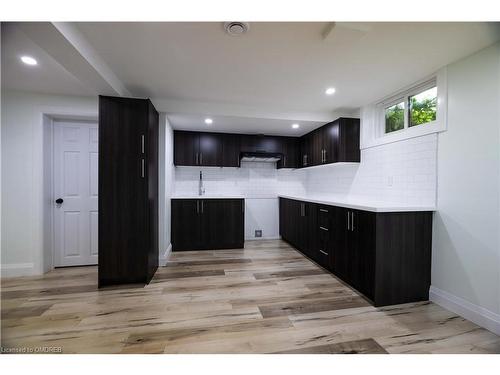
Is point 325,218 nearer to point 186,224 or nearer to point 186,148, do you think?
point 186,224

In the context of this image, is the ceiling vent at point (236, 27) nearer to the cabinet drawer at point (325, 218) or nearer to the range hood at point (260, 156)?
the cabinet drawer at point (325, 218)

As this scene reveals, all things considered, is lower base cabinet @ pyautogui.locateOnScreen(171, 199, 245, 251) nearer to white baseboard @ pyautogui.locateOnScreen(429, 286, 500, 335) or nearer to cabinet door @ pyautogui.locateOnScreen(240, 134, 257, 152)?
cabinet door @ pyautogui.locateOnScreen(240, 134, 257, 152)

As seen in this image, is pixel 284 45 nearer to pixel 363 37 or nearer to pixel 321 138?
pixel 363 37

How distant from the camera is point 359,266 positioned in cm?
239

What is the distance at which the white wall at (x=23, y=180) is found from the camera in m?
2.84

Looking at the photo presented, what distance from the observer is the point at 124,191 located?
2564 millimetres

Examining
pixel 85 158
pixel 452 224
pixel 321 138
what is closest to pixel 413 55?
pixel 452 224

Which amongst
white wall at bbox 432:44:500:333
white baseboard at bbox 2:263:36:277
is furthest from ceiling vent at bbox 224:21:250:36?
white baseboard at bbox 2:263:36:277

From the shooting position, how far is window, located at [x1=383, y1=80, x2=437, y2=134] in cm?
244

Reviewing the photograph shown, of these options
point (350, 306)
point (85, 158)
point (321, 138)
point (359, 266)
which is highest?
point (321, 138)

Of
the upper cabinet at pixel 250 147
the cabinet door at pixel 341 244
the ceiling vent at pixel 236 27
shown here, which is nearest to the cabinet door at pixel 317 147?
the upper cabinet at pixel 250 147

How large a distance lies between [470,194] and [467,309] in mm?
1029

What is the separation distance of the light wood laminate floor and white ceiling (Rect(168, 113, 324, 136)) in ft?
7.61
